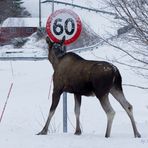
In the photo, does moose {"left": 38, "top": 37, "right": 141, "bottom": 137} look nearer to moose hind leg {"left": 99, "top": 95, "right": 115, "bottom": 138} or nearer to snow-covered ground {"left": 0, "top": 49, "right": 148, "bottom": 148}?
moose hind leg {"left": 99, "top": 95, "right": 115, "bottom": 138}

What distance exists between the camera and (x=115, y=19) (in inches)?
445

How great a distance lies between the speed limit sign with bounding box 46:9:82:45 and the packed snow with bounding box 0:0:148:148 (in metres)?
0.50

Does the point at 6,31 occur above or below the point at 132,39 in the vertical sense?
below

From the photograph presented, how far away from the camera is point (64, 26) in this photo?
452 inches

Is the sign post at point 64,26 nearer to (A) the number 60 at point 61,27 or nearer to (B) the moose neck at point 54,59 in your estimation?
(A) the number 60 at point 61,27

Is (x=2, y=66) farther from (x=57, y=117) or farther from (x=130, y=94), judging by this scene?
(x=57, y=117)

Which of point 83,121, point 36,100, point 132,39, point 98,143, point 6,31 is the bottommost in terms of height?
point 6,31

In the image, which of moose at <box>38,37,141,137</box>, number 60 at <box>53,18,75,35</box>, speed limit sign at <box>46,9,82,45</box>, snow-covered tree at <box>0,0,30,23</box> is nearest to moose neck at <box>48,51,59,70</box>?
moose at <box>38,37,141,137</box>

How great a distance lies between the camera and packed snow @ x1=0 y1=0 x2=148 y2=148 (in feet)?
28.1

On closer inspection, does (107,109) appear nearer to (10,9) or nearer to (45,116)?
(45,116)

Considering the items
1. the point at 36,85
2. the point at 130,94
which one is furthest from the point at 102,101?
the point at 36,85

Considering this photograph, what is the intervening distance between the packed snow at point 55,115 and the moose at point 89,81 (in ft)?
1.79

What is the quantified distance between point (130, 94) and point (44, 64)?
17236mm

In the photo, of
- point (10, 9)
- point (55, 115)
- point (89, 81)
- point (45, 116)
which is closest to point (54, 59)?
point (89, 81)
